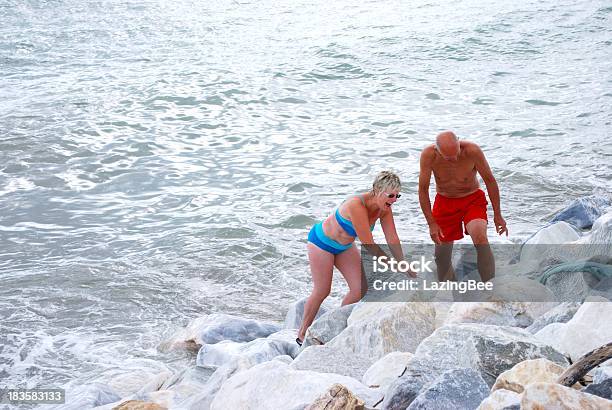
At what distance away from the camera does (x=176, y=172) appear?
11672 mm

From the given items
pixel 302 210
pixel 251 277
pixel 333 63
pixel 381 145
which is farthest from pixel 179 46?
pixel 251 277

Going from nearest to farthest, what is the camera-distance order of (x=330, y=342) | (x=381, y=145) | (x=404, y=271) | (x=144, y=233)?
(x=330, y=342), (x=404, y=271), (x=144, y=233), (x=381, y=145)

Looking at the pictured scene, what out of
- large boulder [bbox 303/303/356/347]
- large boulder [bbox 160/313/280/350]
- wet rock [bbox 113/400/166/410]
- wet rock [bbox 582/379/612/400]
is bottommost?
large boulder [bbox 160/313/280/350]

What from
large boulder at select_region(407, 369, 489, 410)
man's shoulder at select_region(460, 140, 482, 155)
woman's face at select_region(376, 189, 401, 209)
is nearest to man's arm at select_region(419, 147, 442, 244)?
man's shoulder at select_region(460, 140, 482, 155)

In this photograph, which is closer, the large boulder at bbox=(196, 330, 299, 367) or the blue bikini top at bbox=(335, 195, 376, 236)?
the large boulder at bbox=(196, 330, 299, 367)

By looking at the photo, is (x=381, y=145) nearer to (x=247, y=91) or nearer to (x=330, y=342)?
(x=247, y=91)

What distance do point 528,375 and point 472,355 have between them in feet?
1.78

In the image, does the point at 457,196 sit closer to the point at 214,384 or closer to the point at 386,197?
the point at 386,197

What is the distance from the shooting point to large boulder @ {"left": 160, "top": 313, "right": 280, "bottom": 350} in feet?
19.9

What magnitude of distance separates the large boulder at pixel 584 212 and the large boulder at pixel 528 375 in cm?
468

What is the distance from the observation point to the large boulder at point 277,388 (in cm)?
376

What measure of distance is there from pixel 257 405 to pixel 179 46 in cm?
1793

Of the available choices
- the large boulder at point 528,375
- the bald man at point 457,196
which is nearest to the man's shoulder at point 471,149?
the bald man at point 457,196

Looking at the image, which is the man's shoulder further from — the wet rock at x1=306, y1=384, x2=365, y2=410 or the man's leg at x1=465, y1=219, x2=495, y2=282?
the wet rock at x1=306, y1=384, x2=365, y2=410
